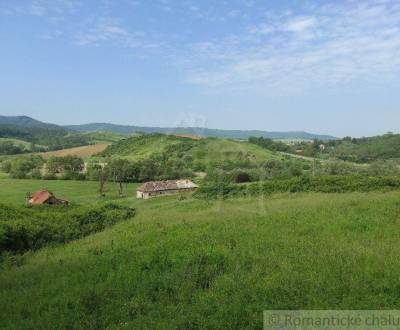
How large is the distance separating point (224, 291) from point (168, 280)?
1718mm

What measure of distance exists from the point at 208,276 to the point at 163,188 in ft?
184

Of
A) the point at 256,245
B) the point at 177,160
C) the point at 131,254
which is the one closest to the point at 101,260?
the point at 131,254

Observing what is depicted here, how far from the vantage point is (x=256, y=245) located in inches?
485

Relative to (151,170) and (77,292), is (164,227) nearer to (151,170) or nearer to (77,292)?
(77,292)

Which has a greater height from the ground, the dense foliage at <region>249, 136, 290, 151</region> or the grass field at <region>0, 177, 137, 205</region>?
A: the dense foliage at <region>249, 136, 290, 151</region>

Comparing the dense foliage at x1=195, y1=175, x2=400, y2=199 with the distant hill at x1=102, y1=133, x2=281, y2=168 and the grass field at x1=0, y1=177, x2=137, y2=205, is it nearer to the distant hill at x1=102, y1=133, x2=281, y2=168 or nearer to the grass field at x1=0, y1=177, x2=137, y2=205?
the distant hill at x1=102, y1=133, x2=281, y2=168

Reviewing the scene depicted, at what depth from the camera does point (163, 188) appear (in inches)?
2571

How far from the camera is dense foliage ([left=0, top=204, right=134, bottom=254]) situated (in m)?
16.8

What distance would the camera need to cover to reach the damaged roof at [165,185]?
208 ft

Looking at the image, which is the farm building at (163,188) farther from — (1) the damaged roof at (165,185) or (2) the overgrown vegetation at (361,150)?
→ (2) the overgrown vegetation at (361,150)

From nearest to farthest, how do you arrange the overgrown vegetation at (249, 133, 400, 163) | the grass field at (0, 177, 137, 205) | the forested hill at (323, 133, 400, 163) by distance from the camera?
the grass field at (0, 177, 137, 205)
the overgrown vegetation at (249, 133, 400, 163)
the forested hill at (323, 133, 400, 163)

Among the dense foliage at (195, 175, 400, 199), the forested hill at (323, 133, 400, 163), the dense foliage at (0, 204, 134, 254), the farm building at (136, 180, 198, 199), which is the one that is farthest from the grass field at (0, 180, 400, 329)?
the forested hill at (323, 133, 400, 163)
